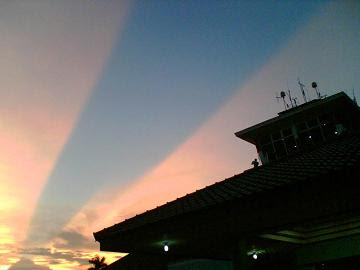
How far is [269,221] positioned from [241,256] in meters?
A: 1.28

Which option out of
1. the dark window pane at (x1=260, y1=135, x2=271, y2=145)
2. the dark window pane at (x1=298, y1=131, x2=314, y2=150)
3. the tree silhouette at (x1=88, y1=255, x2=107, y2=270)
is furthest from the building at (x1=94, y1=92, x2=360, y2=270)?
the tree silhouette at (x1=88, y1=255, x2=107, y2=270)

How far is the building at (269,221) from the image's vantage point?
564cm

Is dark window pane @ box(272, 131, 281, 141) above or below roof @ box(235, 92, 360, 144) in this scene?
below

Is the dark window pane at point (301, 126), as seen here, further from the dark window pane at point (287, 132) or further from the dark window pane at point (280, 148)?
the dark window pane at point (280, 148)

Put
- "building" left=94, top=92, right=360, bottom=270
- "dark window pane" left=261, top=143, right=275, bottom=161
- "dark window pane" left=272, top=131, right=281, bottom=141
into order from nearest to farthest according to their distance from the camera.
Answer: "building" left=94, top=92, right=360, bottom=270
"dark window pane" left=261, top=143, right=275, bottom=161
"dark window pane" left=272, top=131, right=281, bottom=141

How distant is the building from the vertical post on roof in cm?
2

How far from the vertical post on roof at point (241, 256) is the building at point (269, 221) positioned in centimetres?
2

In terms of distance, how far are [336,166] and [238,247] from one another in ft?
8.83

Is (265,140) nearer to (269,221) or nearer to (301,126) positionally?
(301,126)

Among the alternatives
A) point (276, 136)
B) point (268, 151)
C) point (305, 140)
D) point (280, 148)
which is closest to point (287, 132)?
point (276, 136)

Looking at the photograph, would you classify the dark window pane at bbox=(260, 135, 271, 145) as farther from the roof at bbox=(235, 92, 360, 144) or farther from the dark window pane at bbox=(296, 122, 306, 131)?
the dark window pane at bbox=(296, 122, 306, 131)

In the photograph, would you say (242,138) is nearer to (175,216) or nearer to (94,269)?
(175,216)

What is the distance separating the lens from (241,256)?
683cm

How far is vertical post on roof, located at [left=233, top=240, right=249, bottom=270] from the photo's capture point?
6781 mm
